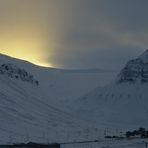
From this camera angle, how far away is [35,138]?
197 m

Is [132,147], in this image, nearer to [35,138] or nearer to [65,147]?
[65,147]

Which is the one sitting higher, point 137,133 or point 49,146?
point 137,133

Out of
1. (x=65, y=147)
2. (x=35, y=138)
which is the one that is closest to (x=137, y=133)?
(x=35, y=138)

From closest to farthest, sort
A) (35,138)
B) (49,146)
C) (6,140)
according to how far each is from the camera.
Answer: (49,146), (6,140), (35,138)

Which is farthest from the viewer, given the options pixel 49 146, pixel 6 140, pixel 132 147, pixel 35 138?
pixel 35 138

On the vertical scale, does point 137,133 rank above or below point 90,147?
above

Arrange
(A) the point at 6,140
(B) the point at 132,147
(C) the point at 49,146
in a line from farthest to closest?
1. (A) the point at 6,140
2. (C) the point at 49,146
3. (B) the point at 132,147

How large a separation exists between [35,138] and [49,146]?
2245 inches

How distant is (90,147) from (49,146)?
10920 mm

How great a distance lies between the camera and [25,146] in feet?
464

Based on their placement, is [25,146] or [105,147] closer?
[105,147]

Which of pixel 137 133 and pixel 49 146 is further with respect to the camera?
pixel 137 133

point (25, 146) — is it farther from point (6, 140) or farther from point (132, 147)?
point (6, 140)

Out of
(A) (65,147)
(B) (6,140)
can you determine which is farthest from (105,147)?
(B) (6,140)
